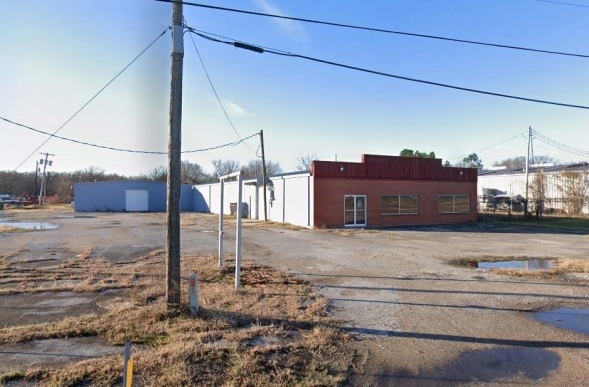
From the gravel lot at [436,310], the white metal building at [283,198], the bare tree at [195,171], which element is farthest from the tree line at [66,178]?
the gravel lot at [436,310]

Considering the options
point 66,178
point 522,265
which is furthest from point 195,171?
point 522,265

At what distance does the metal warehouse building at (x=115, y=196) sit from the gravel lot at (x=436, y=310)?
127ft

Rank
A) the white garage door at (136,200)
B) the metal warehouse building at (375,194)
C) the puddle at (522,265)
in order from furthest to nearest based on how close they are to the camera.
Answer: the white garage door at (136,200) < the metal warehouse building at (375,194) < the puddle at (522,265)

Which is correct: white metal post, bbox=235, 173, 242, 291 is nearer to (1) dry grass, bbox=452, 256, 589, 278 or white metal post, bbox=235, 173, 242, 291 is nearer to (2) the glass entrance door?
(1) dry grass, bbox=452, 256, 589, 278

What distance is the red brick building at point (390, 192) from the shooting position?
24.3 meters

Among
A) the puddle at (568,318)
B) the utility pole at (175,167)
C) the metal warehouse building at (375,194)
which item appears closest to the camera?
the puddle at (568,318)

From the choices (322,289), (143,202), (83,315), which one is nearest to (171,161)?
(83,315)

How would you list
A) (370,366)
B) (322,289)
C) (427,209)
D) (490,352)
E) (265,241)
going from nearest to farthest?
(370,366) → (490,352) → (322,289) → (265,241) → (427,209)

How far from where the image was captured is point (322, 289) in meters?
8.08

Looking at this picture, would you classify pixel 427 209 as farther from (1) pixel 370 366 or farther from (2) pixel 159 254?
(1) pixel 370 366

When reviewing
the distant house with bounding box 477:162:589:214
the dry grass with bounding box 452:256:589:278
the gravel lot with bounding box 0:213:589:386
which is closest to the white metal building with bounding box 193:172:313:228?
the gravel lot with bounding box 0:213:589:386

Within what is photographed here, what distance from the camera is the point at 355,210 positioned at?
82.7 feet

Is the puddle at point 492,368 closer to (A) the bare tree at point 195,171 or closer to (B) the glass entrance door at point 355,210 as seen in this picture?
(B) the glass entrance door at point 355,210

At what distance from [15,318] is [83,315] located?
99cm
